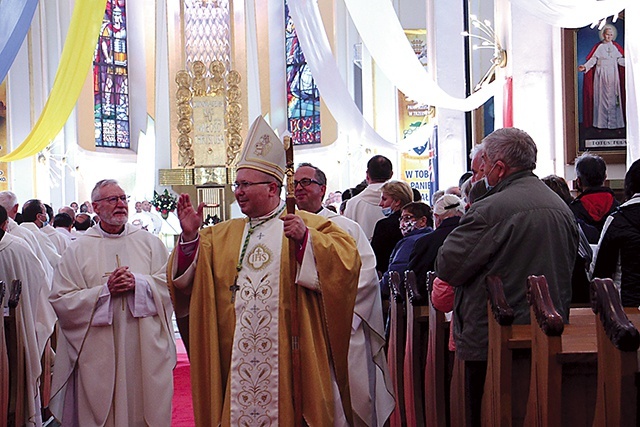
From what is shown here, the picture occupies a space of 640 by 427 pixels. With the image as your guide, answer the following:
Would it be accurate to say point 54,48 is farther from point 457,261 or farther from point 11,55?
point 457,261

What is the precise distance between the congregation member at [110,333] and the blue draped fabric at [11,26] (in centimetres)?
243

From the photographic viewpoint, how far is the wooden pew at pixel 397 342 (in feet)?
15.7

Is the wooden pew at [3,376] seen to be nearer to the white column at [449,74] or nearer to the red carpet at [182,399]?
the red carpet at [182,399]

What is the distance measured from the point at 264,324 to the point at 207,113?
60.6 ft

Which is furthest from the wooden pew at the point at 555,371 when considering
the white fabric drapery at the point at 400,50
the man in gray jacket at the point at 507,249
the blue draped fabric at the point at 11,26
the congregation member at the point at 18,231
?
the blue draped fabric at the point at 11,26

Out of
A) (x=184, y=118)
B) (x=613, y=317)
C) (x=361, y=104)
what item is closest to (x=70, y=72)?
(x=613, y=317)

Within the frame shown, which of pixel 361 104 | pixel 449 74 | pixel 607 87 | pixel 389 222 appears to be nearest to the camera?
pixel 389 222

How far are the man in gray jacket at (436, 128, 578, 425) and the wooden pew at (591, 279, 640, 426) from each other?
3.18 ft

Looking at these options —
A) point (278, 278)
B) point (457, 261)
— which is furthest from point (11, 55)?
point (457, 261)

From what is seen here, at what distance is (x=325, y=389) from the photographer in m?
3.65

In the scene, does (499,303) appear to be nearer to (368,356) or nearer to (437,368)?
(437,368)

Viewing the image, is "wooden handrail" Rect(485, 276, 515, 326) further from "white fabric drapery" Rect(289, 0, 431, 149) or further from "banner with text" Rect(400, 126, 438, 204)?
"banner with text" Rect(400, 126, 438, 204)

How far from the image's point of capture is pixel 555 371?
8.53 feet

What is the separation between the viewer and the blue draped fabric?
22.3ft
